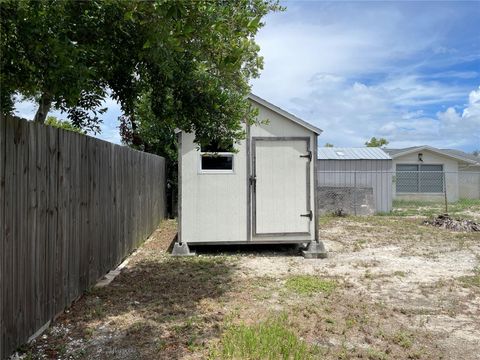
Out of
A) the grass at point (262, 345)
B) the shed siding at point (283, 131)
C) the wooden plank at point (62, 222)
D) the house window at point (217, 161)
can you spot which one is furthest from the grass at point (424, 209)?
the wooden plank at point (62, 222)

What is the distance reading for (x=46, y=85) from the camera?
3.20 metres

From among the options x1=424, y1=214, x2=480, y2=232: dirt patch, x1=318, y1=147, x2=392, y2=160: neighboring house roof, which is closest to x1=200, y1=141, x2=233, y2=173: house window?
x1=424, y1=214, x2=480, y2=232: dirt patch

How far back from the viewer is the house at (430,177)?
22266mm

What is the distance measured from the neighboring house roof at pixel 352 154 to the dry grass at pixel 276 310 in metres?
11.4

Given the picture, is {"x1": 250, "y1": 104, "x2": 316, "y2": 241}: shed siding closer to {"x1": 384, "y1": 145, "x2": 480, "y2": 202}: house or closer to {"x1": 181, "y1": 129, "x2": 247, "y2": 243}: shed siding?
{"x1": 181, "y1": 129, "x2": 247, "y2": 243}: shed siding

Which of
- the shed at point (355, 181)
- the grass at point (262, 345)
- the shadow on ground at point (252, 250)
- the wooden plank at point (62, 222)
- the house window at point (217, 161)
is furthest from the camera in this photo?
the shed at point (355, 181)

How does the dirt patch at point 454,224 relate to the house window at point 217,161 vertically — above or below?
below

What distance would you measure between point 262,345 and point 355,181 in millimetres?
14911

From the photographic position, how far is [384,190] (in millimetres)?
17438

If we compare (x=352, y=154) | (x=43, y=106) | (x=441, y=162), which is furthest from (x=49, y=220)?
(x=441, y=162)

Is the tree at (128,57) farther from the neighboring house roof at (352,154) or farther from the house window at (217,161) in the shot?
the neighboring house roof at (352,154)

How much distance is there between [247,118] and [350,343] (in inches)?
125

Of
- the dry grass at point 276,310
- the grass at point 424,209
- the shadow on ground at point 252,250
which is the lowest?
the dry grass at point 276,310

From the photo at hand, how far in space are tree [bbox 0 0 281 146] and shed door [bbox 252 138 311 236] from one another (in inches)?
102
